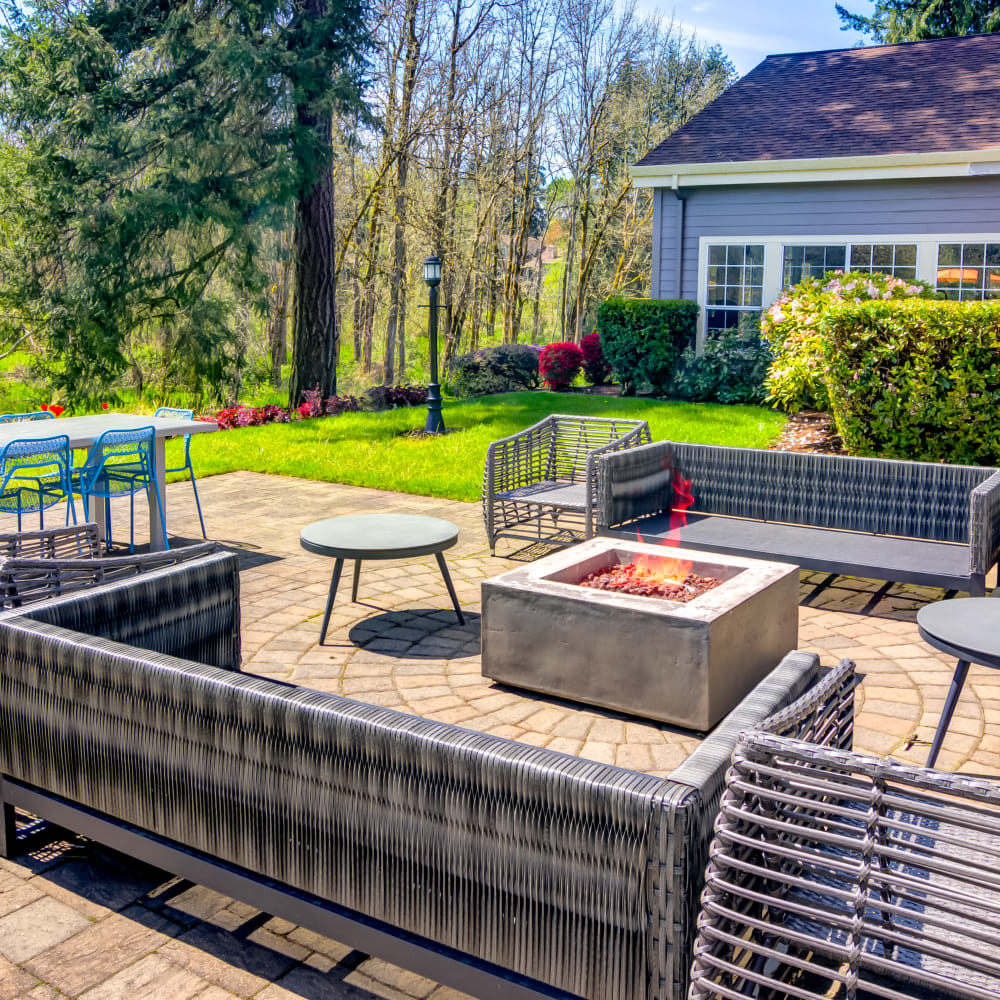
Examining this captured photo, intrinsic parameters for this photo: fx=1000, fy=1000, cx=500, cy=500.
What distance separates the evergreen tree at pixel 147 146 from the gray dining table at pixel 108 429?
23.3 ft

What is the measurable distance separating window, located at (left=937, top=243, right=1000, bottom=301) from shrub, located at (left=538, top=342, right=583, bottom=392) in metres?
4.83

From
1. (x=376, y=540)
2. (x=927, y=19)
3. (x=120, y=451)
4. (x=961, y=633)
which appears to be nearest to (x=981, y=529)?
(x=961, y=633)

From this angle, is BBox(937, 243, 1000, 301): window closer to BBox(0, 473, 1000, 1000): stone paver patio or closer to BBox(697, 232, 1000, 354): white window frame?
BBox(697, 232, 1000, 354): white window frame

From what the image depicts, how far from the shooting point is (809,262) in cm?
1282

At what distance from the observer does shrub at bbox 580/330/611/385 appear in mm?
14906

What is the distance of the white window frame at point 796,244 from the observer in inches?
471

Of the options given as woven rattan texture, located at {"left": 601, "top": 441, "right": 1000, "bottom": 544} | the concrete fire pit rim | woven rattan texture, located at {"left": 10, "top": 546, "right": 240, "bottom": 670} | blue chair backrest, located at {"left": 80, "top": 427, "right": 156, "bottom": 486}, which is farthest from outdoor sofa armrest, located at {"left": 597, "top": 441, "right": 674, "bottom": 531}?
blue chair backrest, located at {"left": 80, "top": 427, "right": 156, "bottom": 486}

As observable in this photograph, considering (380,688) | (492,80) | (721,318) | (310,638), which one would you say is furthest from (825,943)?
(492,80)

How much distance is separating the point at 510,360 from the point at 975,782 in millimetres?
13642

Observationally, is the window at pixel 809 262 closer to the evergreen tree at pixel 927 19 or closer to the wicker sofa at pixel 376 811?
the wicker sofa at pixel 376 811

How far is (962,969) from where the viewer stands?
1832 millimetres

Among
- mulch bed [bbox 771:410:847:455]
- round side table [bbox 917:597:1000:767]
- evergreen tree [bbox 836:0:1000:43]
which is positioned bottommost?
round side table [bbox 917:597:1000:767]

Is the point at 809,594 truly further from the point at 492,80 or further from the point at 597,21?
the point at 597,21

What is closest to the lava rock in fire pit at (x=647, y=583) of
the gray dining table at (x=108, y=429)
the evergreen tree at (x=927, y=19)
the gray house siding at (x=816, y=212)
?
the gray dining table at (x=108, y=429)
